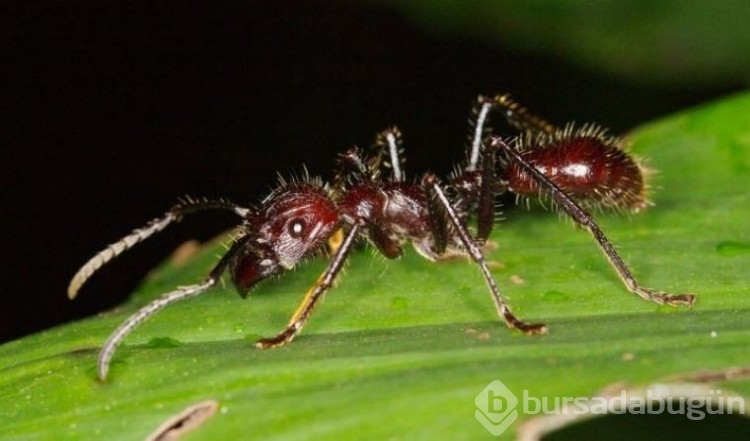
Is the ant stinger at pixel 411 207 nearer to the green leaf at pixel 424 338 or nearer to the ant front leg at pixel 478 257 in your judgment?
the ant front leg at pixel 478 257

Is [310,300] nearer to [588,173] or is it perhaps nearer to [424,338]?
[424,338]

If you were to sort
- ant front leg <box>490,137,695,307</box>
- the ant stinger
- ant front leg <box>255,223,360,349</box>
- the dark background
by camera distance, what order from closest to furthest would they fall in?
ant front leg <box>255,223,360,349</box> < ant front leg <box>490,137,695,307</box> < the ant stinger < the dark background

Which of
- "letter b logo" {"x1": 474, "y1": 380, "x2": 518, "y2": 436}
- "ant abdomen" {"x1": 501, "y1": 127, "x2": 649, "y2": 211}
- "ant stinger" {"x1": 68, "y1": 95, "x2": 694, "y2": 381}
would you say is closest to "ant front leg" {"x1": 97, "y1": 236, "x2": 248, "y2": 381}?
"ant stinger" {"x1": 68, "y1": 95, "x2": 694, "y2": 381}

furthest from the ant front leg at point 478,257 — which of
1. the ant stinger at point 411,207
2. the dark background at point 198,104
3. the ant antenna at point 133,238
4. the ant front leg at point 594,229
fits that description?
the dark background at point 198,104

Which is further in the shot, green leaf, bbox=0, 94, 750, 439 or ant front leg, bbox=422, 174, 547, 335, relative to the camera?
ant front leg, bbox=422, 174, 547, 335

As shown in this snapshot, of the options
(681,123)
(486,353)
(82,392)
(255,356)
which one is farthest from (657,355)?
(681,123)

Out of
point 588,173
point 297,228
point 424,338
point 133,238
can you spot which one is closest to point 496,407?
point 424,338

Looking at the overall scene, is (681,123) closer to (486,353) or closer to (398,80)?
(486,353)

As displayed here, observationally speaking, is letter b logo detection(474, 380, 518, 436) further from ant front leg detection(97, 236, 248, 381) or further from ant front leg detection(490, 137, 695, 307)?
ant front leg detection(97, 236, 248, 381)
